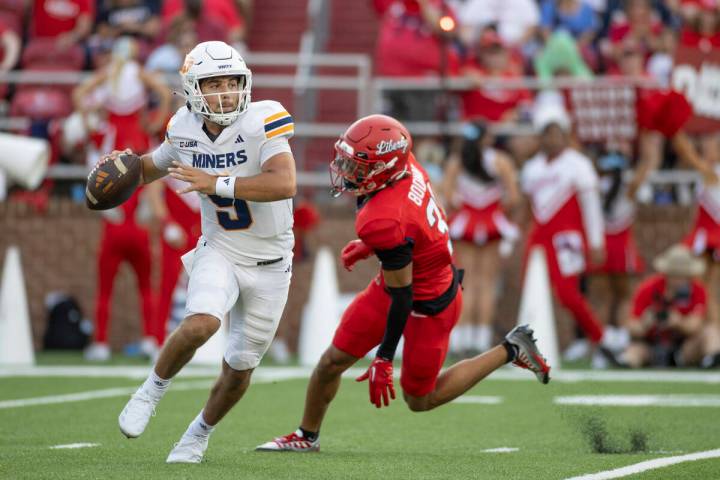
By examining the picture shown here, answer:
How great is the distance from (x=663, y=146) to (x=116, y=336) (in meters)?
5.72

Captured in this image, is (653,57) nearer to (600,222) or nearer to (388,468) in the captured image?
(600,222)

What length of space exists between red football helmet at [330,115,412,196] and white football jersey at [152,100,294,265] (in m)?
0.28

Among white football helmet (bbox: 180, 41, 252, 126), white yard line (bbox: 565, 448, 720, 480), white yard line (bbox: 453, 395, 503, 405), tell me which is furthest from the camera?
white yard line (bbox: 453, 395, 503, 405)

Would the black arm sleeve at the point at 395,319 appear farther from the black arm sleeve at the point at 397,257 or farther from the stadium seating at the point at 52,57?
the stadium seating at the point at 52,57

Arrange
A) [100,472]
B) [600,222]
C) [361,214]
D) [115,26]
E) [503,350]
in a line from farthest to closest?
[115,26] → [600,222] → [503,350] → [361,214] → [100,472]

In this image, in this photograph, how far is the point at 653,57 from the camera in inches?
558

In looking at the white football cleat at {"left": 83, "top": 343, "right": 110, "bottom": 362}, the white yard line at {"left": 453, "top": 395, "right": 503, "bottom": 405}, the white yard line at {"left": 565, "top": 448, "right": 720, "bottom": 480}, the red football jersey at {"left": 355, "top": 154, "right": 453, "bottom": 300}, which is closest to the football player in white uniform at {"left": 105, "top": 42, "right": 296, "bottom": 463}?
the red football jersey at {"left": 355, "top": 154, "right": 453, "bottom": 300}

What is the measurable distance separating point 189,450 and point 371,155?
1614 mm

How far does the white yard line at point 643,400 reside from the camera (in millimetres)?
8680

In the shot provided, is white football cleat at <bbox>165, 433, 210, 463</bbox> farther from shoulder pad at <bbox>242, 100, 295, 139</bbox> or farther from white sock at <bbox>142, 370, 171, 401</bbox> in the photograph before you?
shoulder pad at <bbox>242, 100, 295, 139</bbox>

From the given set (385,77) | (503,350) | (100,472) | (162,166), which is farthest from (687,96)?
(100,472)

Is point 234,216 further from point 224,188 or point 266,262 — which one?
point 224,188

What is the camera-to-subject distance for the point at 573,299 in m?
11.6

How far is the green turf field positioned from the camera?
5.95 meters
